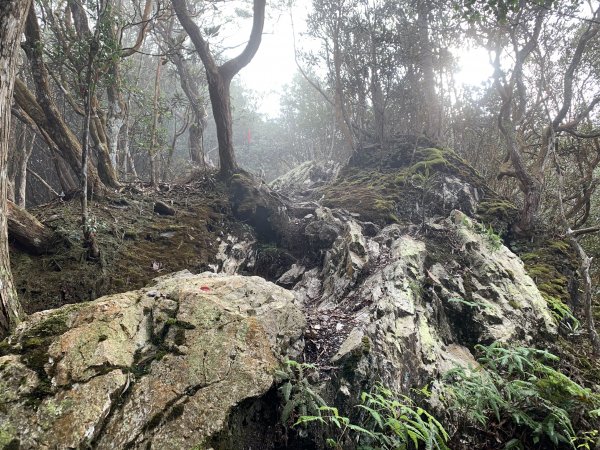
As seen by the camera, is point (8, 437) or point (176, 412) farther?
point (176, 412)

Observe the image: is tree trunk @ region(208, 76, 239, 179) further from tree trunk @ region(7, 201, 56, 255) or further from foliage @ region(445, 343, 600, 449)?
foliage @ region(445, 343, 600, 449)

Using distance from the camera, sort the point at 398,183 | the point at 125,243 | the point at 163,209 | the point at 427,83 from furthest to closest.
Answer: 1. the point at 427,83
2. the point at 398,183
3. the point at 163,209
4. the point at 125,243

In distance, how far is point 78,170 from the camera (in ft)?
20.8

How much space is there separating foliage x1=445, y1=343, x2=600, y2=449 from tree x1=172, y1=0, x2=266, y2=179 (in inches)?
261

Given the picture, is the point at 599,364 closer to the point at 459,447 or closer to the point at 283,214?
the point at 459,447

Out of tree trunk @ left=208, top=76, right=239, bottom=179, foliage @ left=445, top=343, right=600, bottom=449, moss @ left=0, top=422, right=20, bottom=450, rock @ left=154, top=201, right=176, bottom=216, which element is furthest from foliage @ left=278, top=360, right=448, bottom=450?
tree trunk @ left=208, top=76, right=239, bottom=179

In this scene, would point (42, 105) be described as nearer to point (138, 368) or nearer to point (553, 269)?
point (138, 368)

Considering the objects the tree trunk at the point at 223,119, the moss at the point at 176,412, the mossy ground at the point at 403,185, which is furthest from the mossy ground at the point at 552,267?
the tree trunk at the point at 223,119

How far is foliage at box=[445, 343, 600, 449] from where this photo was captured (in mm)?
2955

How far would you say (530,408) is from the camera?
123 inches

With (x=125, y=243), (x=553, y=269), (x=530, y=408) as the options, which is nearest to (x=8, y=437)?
(x=125, y=243)

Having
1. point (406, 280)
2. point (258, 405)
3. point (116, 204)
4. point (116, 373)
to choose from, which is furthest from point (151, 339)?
point (116, 204)

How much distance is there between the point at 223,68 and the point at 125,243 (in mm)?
4626

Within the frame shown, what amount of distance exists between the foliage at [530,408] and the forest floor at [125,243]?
418cm
